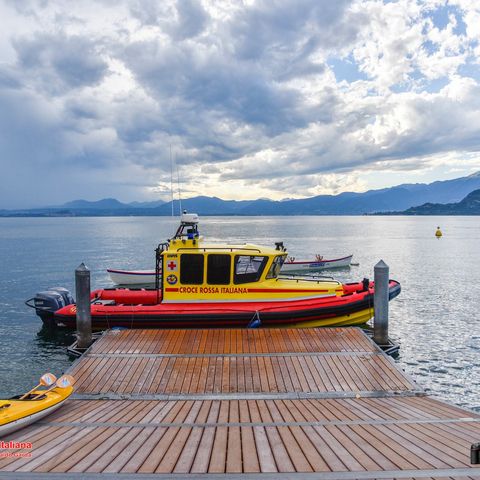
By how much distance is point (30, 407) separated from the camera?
621cm

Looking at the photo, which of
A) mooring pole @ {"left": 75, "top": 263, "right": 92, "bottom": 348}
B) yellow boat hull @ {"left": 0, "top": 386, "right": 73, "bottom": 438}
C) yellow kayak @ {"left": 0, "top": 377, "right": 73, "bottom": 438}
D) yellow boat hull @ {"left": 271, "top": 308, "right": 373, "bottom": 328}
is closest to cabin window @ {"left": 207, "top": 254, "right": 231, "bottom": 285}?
yellow boat hull @ {"left": 271, "top": 308, "right": 373, "bottom": 328}

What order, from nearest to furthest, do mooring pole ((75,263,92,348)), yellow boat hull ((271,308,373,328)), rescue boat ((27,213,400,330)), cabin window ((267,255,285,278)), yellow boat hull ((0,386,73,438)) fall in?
yellow boat hull ((0,386,73,438)) < mooring pole ((75,263,92,348)) < rescue boat ((27,213,400,330)) < yellow boat hull ((271,308,373,328)) < cabin window ((267,255,285,278))

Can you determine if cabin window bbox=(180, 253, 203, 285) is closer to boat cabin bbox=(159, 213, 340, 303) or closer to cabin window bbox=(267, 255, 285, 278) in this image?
boat cabin bbox=(159, 213, 340, 303)

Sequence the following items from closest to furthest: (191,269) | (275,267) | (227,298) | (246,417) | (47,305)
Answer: (246,417) → (191,269) → (227,298) → (275,267) → (47,305)

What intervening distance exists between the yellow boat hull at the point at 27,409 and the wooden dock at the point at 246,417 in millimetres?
156

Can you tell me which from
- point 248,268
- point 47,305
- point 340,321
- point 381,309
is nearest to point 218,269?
point 248,268

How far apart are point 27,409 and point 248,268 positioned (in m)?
7.96

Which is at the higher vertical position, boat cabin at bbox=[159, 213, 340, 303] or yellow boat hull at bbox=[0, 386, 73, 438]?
boat cabin at bbox=[159, 213, 340, 303]

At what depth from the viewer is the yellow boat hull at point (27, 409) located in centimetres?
579

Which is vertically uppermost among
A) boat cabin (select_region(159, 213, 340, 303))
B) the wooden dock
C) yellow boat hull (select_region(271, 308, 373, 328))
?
boat cabin (select_region(159, 213, 340, 303))

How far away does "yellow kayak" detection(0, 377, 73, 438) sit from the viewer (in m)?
5.81

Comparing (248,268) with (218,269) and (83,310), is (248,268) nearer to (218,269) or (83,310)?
(218,269)

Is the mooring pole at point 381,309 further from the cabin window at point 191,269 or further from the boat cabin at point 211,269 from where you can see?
the cabin window at point 191,269

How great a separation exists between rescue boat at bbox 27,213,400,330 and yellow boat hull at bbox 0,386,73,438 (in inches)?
236
